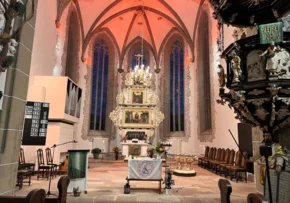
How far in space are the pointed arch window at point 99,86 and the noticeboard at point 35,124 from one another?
26.9 feet


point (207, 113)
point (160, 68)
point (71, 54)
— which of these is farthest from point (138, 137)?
point (71, 54)

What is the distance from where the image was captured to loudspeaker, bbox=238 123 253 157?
6205 mm

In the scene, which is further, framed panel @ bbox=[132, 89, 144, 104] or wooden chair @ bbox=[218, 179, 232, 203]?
framed panel @ bbox=[132, 89, 144, 104]

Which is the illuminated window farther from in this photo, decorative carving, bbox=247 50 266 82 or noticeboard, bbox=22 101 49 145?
noticeboard, bbox=22 101 49 145

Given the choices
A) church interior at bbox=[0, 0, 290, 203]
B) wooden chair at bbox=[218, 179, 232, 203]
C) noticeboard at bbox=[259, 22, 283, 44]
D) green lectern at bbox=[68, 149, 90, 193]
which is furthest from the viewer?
green lectern at bbox=[68, 149, 90, 193]

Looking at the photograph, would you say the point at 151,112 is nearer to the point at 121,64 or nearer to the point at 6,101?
the point at 121,64

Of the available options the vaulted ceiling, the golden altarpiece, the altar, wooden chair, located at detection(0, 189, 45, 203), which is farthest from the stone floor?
the vaulted ceiling

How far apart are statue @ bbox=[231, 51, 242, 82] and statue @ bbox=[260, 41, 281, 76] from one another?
1.37 ft

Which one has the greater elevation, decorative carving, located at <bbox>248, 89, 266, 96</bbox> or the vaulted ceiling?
the vaulted ceiling

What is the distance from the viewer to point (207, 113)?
1076 cm

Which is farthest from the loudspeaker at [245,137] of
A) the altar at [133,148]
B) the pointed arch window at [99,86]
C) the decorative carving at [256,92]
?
the pointed arch window at [99,86]

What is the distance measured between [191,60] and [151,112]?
412cm

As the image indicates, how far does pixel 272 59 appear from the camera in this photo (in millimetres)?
3025

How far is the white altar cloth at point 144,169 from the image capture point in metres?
4.78
